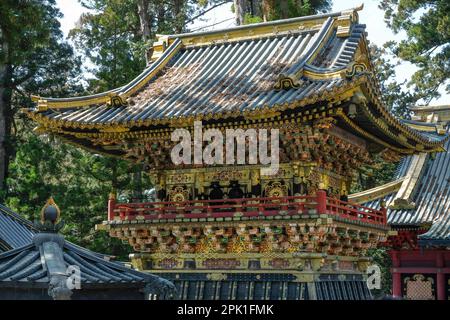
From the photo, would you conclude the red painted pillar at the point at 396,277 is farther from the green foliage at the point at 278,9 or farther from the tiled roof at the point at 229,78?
the green foliage at the point at 278,9

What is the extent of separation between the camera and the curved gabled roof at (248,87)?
15.7 metres

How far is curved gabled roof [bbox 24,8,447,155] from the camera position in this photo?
15.7m

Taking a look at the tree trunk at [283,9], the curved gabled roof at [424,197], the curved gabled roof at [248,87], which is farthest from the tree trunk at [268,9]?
the curved gabled roof at [424,197]

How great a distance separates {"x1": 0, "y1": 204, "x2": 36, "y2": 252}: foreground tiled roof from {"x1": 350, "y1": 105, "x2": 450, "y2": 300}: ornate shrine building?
37.2 ft

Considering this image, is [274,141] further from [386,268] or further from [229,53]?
[386,268]

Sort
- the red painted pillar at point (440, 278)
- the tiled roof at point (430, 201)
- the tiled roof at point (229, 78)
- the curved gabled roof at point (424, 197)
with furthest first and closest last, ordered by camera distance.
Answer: the red painted pillar at point (440, 278), the tiled roof at point (430, 201), the curved gabled roof at point (424, 197), the tiled roof at point (229, 78)

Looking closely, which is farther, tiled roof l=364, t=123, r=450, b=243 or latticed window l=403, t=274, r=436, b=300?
latticed window l=403, t=274, r=436, b=300

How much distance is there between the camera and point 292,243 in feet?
53.4

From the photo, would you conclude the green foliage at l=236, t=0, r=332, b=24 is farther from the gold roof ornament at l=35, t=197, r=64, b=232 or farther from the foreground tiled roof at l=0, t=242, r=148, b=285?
the gold roof ornament at l=35, t=197, r=64, b=232

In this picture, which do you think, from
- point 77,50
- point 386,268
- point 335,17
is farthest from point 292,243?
point 77,50

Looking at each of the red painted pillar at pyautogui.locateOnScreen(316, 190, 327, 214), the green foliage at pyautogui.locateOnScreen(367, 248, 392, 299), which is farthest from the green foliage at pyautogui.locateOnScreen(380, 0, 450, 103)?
the red painted pillar at pyautogui.locateOnScreen(316, 190, 327, 214)

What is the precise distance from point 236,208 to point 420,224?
8590 millimetres

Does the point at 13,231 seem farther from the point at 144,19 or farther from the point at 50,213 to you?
the point at 144,19

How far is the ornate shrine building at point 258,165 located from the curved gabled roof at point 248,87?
Result: 0.04 meters
